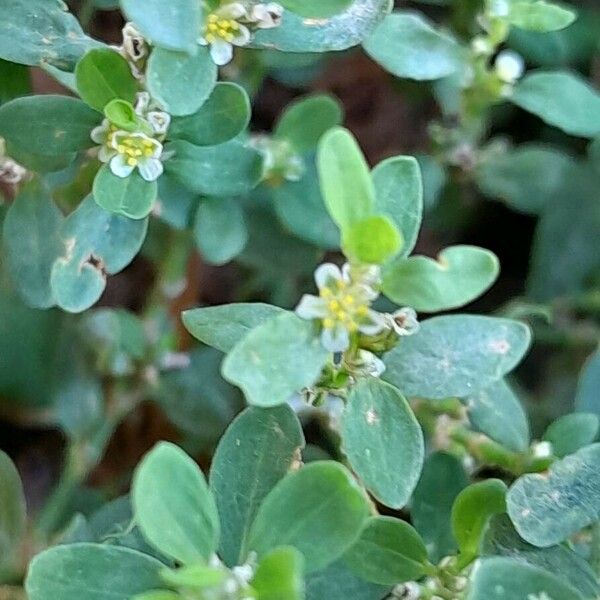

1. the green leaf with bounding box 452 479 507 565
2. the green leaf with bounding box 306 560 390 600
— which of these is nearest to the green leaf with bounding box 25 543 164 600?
the green leaf with bounding box 306 560 390 600

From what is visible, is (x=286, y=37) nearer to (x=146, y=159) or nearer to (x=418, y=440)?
(x=146, y=159)

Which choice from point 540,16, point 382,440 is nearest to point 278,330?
point 382,440

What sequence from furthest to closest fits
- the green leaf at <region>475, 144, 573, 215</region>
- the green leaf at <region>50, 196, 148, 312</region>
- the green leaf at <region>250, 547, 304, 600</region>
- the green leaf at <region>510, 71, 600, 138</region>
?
the green leaf at <region>475, 144, 573, 215</region>
the green leaf at <region>510, 71, 600, 138</region>
the green leaf at <region>50, 196, 148, 312</region>
the green leaf at <region>250, 547, 304, 600</region>

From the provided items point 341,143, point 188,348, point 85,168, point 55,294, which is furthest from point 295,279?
point 341,143

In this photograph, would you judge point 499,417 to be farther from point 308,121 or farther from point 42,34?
point 42,34

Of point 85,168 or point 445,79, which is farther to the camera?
point 445,79

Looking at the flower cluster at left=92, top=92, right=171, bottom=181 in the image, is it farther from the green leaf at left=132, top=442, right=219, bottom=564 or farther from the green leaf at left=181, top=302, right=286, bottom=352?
the green leaf at left=132, top=442, right=219, bottom=564
